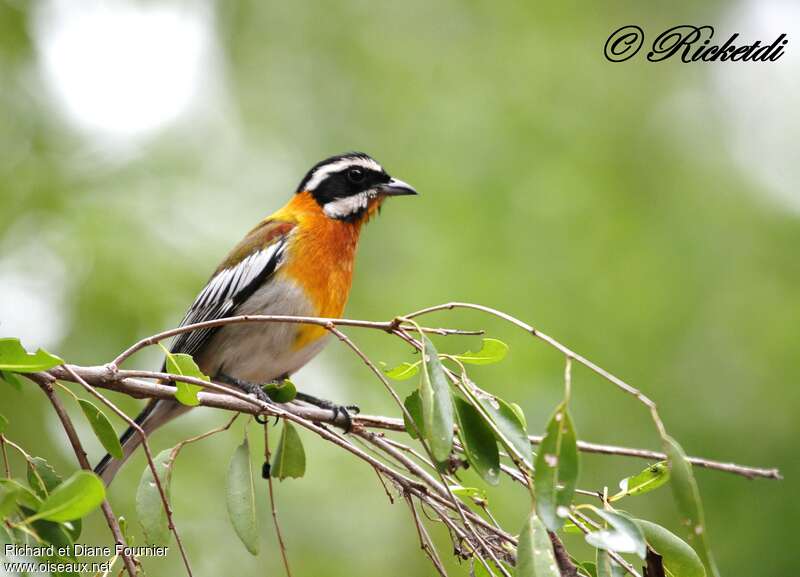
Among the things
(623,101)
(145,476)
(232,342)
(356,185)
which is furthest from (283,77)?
(145,476)

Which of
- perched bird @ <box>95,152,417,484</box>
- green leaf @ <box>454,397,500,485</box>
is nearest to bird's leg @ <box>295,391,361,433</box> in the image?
perched bird @ <box>95,152,417,484</box>

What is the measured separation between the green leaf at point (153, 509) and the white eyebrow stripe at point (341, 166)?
3.39 m

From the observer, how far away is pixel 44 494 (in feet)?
9.88

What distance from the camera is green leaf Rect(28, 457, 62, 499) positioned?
119 inches

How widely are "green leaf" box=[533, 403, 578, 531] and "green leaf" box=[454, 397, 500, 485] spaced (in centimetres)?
33

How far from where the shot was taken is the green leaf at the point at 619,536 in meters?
2.46

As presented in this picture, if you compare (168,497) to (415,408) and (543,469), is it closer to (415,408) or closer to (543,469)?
(415,408)

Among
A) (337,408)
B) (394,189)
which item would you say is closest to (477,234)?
(394,189)

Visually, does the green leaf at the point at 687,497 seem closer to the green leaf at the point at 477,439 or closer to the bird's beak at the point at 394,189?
the green leaf at the point at 477,439

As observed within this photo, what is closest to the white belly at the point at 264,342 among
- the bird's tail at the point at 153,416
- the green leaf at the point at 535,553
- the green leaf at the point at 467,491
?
the bird's tail at the point at 153,416

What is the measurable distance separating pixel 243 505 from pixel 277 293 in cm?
244

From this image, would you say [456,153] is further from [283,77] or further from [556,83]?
[283,77]

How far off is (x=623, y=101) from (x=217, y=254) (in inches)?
178

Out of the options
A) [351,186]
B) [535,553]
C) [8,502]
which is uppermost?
[351,186]
